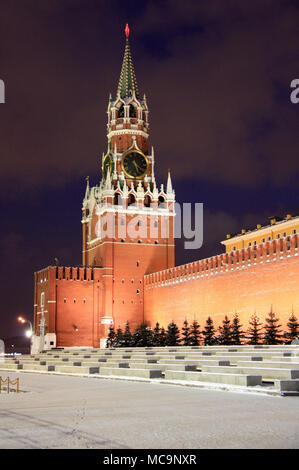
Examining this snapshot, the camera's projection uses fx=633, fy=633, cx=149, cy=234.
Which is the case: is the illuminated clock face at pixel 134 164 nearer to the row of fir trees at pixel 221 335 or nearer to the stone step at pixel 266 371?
the row of fir trees at pixel 221 335

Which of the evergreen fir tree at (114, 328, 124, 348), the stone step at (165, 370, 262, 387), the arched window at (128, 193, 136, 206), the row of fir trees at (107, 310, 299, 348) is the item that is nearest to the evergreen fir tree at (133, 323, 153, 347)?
the row of fir trees at (107, 310, 299, 348)

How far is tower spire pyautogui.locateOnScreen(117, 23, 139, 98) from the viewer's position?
184 feet

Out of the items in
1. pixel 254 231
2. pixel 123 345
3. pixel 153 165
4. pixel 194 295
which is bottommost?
pixel 123 345

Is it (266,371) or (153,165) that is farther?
(153,165)

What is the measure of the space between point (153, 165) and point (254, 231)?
10717mm

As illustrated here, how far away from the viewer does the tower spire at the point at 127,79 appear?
5622 cm

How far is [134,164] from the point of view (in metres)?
54.4

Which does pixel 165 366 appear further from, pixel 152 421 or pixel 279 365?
pixel 152 421

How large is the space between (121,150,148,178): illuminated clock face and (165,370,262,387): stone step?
39.5 metres

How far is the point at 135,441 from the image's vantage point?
265 inches

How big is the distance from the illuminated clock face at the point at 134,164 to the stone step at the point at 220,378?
130 feet

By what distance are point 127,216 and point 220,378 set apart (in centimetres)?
3842
